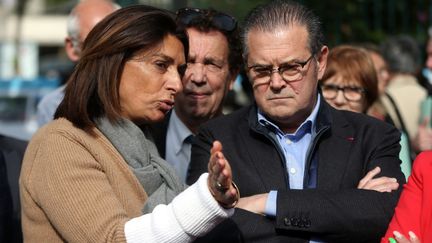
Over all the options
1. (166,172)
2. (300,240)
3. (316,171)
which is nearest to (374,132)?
(316,171)

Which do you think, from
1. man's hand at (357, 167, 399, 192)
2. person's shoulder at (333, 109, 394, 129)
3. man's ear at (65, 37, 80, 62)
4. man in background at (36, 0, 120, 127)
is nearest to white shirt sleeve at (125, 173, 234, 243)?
man's hand at (357, 167, 399, 192)

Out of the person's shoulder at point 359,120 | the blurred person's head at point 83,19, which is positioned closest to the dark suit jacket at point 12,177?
the person's shoulder at point 359,120

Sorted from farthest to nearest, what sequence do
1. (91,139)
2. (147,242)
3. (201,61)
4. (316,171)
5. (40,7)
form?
(40,7)
(201,61)
(316,171)
(91,139)
(147,242)

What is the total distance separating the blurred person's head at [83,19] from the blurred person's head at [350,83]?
5.66 feet

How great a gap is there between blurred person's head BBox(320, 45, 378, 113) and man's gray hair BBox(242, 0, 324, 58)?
1.14 meters

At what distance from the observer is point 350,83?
15.7 ft

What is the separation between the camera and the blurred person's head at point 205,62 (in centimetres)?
429

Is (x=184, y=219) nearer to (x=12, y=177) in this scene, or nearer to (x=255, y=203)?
(x=255, y=203)

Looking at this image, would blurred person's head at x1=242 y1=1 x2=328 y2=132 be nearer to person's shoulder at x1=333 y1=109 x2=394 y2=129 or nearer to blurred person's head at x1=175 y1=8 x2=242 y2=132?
person's shoulder at x1=333 y1=109 x2=394 y2=129

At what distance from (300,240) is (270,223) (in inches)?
5.3

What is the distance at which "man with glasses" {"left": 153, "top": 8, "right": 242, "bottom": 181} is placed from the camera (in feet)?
14.1

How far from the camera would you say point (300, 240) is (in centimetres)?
328

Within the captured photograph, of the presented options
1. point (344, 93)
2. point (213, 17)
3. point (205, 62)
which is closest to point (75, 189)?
point (205, 62)

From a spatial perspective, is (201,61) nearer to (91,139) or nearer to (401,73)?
(91,139)
